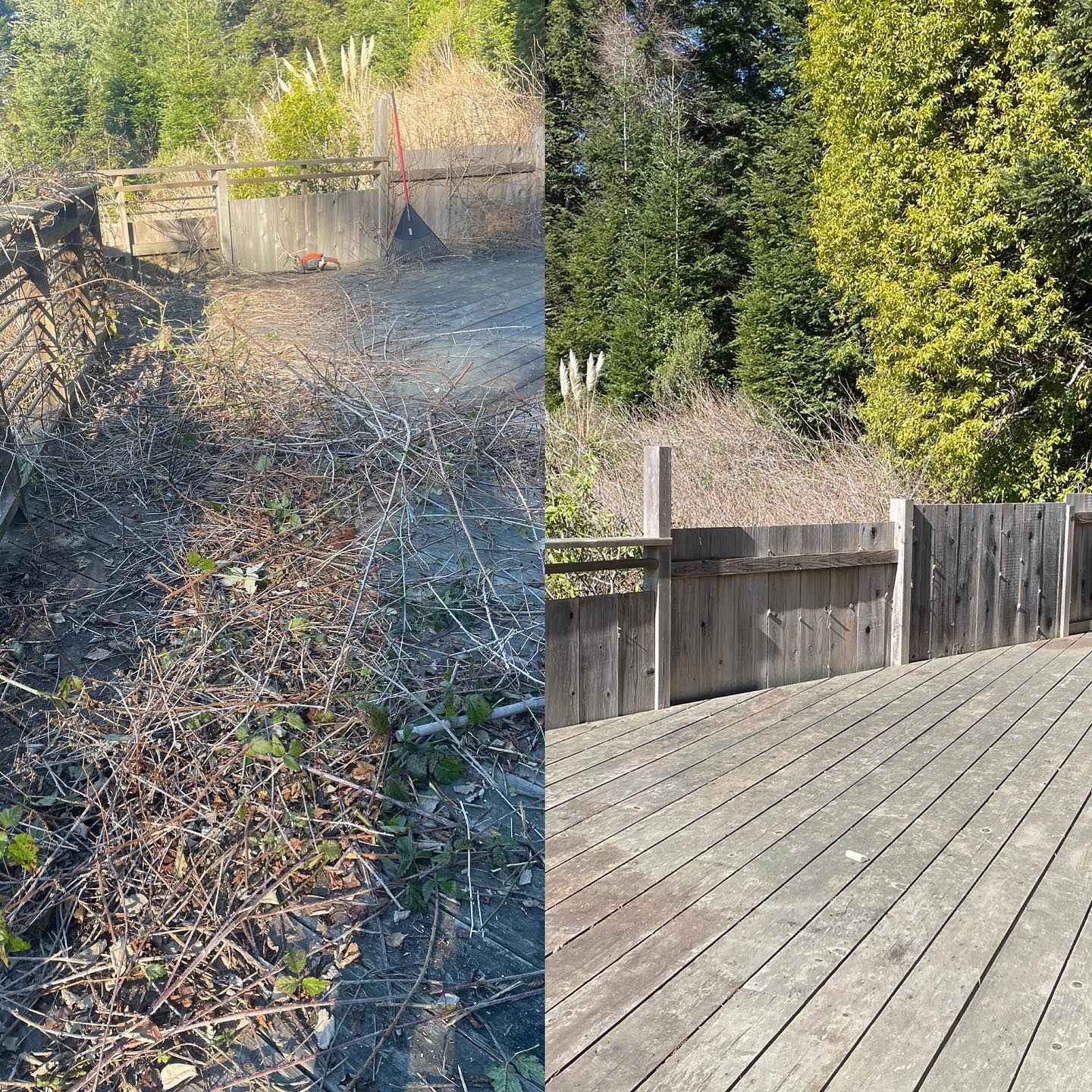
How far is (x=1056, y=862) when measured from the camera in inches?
104

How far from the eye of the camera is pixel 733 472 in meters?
7.14

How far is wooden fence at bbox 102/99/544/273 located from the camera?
0.75 metres

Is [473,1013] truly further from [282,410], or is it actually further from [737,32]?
[737,32]

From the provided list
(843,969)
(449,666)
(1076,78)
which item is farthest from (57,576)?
(1076,78)

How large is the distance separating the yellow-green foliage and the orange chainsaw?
845 cm

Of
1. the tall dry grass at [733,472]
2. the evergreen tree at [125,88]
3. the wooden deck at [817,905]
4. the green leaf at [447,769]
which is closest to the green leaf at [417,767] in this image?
the green leaf at [447,769]

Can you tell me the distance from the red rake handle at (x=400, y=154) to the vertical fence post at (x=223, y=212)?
0.12m

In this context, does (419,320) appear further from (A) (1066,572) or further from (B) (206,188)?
(A) (1066,572)

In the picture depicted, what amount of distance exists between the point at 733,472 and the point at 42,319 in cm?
664

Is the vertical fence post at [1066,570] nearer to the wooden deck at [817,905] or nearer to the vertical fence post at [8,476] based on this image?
the wooden deck at [817,905]

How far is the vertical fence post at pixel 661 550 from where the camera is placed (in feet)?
12.4

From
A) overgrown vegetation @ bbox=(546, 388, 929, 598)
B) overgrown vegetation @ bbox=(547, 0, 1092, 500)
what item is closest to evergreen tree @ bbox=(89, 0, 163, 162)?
overgrown vegetation @ bbox=(546, 388, 929, 598)

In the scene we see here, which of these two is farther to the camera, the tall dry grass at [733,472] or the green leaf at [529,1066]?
the tall dry grass at [733,472]

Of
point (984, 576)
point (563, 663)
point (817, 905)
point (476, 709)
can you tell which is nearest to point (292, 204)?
point (476, 709)
